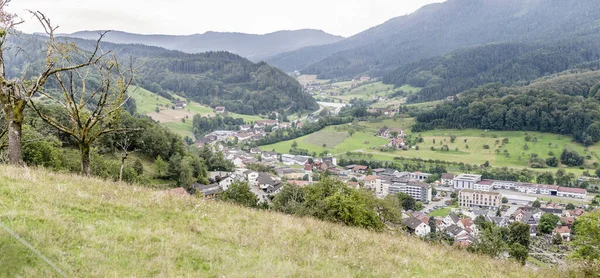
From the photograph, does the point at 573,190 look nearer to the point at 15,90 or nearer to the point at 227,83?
the point at 15,90

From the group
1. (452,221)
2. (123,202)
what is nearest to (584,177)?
(452,221)

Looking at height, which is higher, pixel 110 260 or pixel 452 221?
pixel 110 260

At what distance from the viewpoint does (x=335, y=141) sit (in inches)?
3925

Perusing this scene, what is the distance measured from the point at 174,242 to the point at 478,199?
61.8 metres

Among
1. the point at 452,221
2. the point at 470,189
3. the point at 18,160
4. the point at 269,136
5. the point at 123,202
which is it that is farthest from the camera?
the point at 269,136

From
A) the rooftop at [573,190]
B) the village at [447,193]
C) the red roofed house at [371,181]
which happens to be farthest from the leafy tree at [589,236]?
the rooftop at [573,190]

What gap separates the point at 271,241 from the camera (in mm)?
8227

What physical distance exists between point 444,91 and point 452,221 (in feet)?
430

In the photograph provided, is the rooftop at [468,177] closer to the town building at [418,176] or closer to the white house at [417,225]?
the town building at [418,176]

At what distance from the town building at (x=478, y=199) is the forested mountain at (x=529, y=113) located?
3327cm

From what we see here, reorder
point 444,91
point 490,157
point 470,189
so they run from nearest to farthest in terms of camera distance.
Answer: point 470,189
point 490,157
point 444,91

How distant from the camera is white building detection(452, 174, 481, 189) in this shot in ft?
216

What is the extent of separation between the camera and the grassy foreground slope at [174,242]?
605 cm

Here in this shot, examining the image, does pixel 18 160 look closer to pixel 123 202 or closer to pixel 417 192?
pixel 123 202
